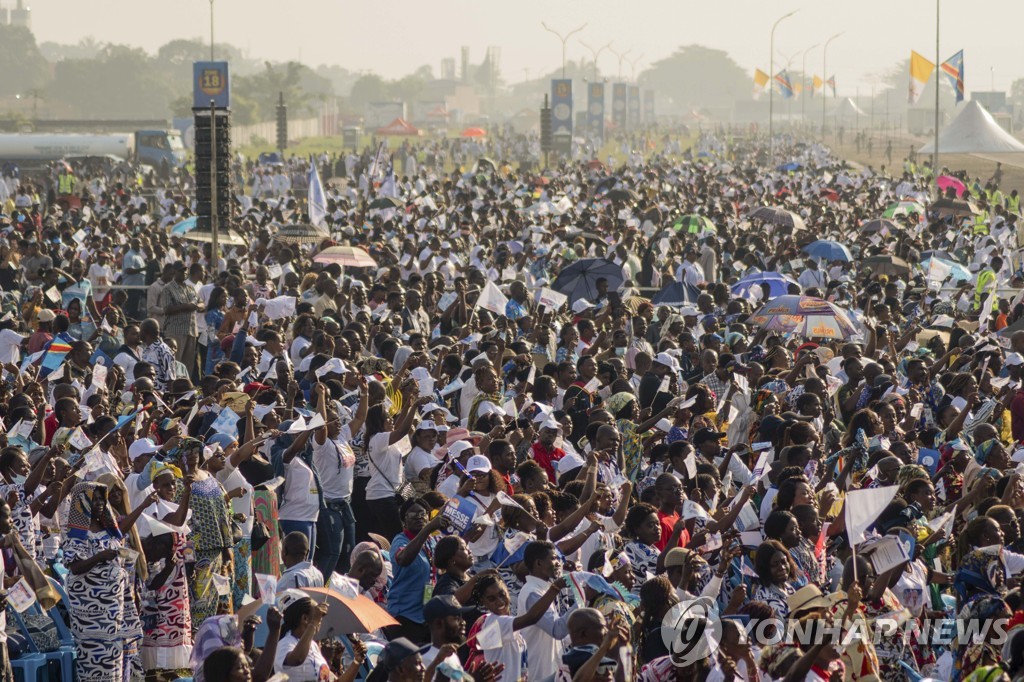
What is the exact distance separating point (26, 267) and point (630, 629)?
15.3m

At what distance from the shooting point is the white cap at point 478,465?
27.4ft

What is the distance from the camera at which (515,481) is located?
9211 millimetres


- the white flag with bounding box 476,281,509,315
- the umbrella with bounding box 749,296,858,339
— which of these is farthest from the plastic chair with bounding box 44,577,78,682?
the umbrella with bounding box 749,296,858,339

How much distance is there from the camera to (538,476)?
8648mm

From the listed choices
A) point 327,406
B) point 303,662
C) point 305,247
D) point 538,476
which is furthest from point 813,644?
point 305,247

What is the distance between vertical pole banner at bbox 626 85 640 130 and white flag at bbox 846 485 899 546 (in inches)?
4787

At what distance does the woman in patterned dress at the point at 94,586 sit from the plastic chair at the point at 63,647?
0.03 meters

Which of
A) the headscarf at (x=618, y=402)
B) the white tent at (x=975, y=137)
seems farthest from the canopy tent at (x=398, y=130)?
the headscarf at (x=618, y=402)

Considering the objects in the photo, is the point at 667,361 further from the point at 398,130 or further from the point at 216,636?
the point at 398,130

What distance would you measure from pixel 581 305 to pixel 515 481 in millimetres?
7513

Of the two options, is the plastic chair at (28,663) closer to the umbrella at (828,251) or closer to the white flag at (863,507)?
the white flag at (863,507)

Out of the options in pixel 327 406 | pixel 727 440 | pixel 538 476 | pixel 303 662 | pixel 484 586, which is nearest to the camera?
pixel 303 662

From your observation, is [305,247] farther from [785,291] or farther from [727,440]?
[727,440]

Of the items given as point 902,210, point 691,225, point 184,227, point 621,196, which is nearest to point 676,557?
point 184,227
